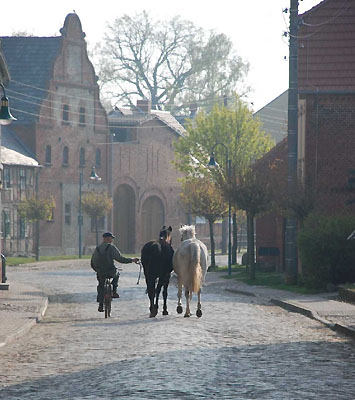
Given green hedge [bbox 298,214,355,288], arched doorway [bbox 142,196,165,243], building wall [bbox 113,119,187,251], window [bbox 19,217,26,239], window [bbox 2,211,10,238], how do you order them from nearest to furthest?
green hedge [bbox 298,214,355,288], window [bbox 2,211,10,238], window [bbox 19,217,26,239], building wall [bbox 113,119,187,251], arched doorway [bbox 142,196,165,243]

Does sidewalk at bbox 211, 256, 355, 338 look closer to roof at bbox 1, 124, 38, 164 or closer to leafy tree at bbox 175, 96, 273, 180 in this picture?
leafy tree at bbox 175, 96, 273, 180

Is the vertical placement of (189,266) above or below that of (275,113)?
below

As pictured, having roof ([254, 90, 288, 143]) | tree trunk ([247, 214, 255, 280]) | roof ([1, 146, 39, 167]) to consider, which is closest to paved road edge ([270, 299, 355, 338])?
tree trunk ([247, 214, 255, 280])

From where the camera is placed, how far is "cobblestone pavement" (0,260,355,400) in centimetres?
1078

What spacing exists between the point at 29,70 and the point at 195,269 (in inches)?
1988

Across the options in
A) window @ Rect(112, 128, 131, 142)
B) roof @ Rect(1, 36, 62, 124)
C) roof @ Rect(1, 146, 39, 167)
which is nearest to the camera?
roof @ Rect(1, 146, 39, 167)

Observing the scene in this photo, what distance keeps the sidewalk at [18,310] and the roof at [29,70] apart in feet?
118

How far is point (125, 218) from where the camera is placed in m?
74.8

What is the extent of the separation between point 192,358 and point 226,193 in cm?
2400

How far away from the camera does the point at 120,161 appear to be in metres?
73.6

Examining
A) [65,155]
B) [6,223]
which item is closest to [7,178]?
[6,223]

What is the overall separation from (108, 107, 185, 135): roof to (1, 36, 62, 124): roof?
808 cm

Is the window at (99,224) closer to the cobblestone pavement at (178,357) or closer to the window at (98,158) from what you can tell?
the window at (98,158)

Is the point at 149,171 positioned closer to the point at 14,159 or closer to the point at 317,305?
the point at 14,159
